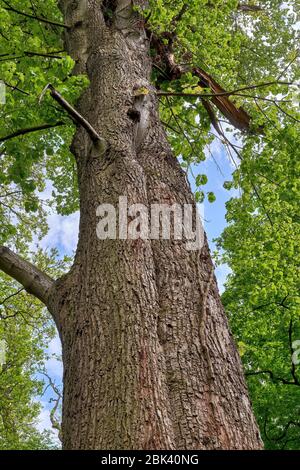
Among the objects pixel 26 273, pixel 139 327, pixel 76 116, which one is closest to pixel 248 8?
pixel 76 116

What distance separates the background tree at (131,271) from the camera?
7.36 ft

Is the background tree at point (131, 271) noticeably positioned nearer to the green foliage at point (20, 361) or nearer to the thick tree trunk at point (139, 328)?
the thick tree trunk at point (139, 328)

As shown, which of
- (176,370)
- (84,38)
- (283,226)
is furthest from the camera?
(283,226)

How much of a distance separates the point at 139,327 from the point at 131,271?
1.32ft

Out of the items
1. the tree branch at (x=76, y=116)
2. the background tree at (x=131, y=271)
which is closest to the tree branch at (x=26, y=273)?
the background tree at (x=131, y=271)

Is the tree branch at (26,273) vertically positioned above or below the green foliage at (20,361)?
below

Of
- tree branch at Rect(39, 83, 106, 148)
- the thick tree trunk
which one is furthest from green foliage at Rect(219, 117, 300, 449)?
tree branch at Rect(39, 83, 106, 148)

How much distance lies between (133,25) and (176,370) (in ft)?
13.5

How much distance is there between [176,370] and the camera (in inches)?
95.6

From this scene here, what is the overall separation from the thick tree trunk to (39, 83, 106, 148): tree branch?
3.2 inches

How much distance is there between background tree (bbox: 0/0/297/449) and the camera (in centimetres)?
224

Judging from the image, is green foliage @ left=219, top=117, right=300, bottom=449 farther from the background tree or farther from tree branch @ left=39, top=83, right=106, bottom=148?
tree branch @ left=39, top=83, right=106, bottom=148
